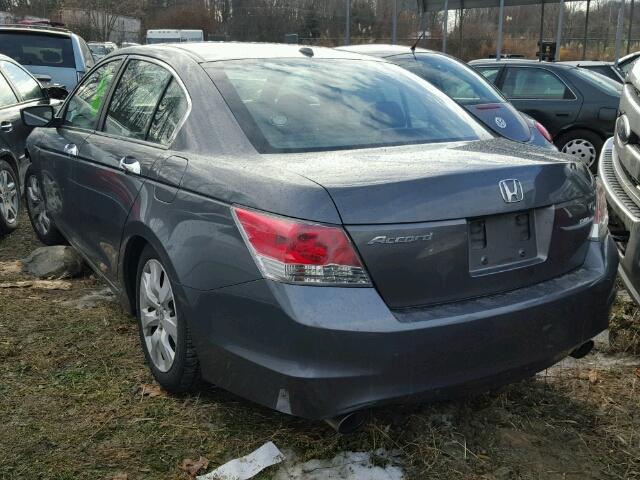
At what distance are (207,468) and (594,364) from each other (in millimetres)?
2115


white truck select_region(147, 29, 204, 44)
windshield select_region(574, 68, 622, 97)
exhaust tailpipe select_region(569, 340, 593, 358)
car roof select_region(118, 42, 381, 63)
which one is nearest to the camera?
exhaust tailpipe select_region(569, 340, 593, 358)

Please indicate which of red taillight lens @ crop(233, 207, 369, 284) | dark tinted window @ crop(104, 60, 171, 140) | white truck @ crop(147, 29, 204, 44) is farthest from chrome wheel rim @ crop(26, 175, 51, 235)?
white truck @ crop(147, 29, 204, 44)

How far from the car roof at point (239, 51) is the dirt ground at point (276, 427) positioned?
160cm

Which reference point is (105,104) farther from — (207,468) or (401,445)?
(401,445)

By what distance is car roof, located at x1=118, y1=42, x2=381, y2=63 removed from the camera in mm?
3547

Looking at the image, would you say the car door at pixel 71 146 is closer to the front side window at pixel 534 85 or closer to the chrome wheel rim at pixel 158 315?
the chrome wheel rim at pixel 158 315

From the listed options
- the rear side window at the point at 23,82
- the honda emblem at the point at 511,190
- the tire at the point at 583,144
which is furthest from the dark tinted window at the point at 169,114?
the tire at the point at 583,144

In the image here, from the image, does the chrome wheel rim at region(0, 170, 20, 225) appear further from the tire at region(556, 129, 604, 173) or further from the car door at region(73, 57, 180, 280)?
the tire at region(556, 129, 604, 173)

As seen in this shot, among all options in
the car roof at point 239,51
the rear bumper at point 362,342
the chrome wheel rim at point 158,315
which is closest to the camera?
the rear bumper at point 362,342

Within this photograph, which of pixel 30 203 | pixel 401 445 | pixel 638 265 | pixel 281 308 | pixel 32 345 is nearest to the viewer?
pixel 281 308

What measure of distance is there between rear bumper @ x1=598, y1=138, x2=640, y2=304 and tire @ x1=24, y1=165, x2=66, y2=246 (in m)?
4.09

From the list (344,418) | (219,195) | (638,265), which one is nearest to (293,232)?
(219,195)

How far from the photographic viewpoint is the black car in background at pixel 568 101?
977 centimetres

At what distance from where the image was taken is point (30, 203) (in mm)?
6039
